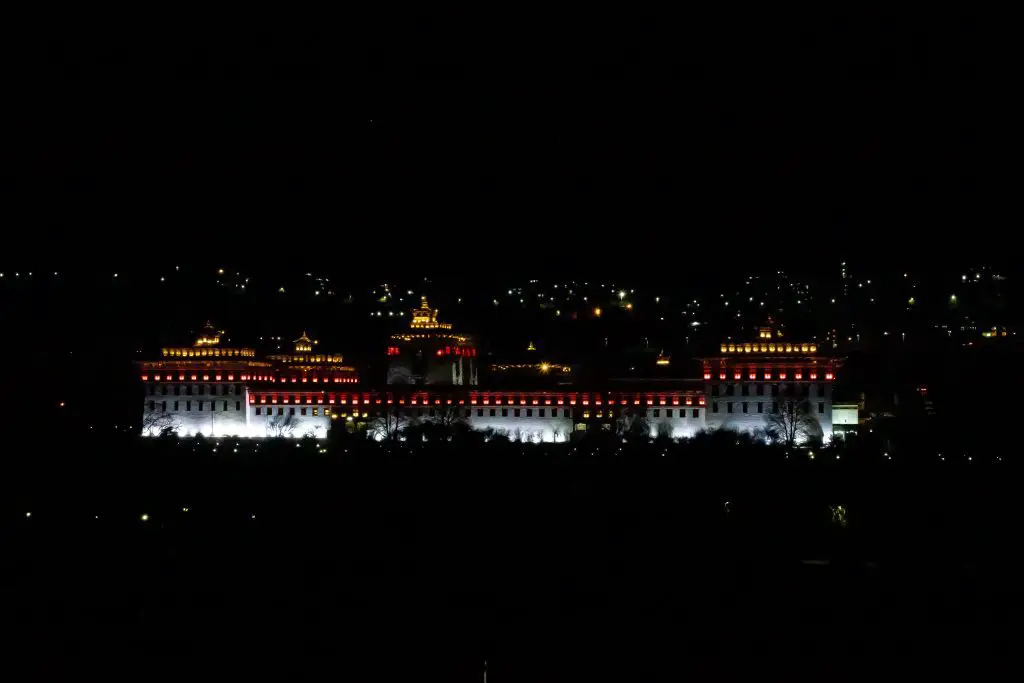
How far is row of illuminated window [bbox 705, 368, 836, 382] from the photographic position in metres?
43.2

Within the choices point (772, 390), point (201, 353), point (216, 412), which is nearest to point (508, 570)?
point (772, 390)

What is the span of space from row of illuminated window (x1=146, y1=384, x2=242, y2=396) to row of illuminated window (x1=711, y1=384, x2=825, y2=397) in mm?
18885

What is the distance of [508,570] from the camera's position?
23438mm

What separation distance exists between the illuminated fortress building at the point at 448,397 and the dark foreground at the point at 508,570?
10189 mm

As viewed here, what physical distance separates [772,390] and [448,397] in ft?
39.8

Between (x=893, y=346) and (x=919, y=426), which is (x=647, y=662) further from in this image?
(x=893, y=346)

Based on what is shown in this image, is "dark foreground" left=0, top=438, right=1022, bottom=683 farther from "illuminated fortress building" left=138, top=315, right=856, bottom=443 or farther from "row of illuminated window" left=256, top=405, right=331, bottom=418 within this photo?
"row of illuminated window" left=256, top=405, right=331, bottom=418

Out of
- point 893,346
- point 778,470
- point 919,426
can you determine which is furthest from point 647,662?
point 893,346

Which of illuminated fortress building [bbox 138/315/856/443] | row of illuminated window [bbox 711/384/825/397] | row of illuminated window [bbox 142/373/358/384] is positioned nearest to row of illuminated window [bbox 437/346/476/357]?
illuminated fortress building [bbox 138/315/856/443]

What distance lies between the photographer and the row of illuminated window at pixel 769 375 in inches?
1703

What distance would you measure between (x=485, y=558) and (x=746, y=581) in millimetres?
5163

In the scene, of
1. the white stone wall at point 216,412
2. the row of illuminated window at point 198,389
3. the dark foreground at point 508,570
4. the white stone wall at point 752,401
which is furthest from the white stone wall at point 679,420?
the row of illuminated window at point 198,389

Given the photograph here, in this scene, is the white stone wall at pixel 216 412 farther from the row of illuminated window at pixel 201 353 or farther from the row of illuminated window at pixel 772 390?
the row of illuminated window at pixel 772 390

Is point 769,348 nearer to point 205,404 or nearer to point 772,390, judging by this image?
point 772,390
